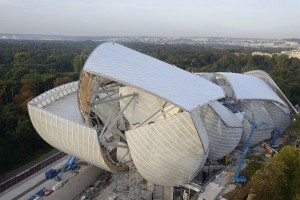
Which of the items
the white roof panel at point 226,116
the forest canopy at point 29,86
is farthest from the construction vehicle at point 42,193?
the white roof panel at point 226,116

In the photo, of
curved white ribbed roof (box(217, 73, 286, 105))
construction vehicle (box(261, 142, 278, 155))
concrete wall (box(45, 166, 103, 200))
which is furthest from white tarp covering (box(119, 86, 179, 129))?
construction vehicle (box(261, 142, 278, 155))

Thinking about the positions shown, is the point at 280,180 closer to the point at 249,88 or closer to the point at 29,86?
the point at 249,88

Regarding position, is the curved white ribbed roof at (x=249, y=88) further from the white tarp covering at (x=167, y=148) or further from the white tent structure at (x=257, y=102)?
the white tarp covering at (x=167, y=148)

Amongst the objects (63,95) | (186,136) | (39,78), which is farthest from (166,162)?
(39,78)

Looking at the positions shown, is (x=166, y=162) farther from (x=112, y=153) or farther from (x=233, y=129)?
(x=233, y=129)

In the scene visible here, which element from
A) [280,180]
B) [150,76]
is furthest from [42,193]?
[280,180]

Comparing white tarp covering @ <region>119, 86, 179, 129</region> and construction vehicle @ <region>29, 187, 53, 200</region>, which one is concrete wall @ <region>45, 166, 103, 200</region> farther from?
white tarp covering @ <region>119, 86, 179, 129</region>
